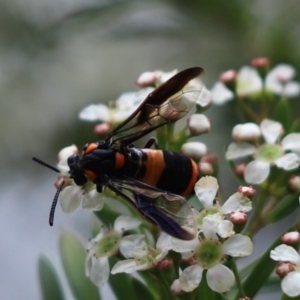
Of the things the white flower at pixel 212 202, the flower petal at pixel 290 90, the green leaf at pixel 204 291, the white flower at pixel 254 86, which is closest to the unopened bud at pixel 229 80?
the white flower at pixel 254 86

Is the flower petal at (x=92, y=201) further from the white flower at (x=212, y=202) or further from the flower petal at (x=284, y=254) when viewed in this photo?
the flower petal at (x=284, y=254)

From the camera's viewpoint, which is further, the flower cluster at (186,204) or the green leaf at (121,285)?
the green leaf at (121,285)

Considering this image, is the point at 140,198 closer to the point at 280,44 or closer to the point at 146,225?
the point at 146,225

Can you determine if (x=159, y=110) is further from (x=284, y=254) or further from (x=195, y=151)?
(x=284, y=254)

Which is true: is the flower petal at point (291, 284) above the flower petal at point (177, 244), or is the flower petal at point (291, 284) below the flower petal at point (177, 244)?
below

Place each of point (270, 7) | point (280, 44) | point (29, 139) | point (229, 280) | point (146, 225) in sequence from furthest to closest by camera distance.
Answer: point (29, 139) < point (270, 7) < point (280, 44) < point (146, 225) < point (229, 280)

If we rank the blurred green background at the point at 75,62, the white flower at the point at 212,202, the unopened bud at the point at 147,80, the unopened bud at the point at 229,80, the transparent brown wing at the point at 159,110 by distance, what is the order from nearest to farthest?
the white flower at the point at 212,202
the transparent brown wing at the point at 159,110
the unopened bud at the point at 147,80
the unopened bud at the point at 229,80
the blurred green background at the point at 75,62

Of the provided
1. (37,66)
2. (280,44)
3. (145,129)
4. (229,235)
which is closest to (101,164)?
(145,129)
